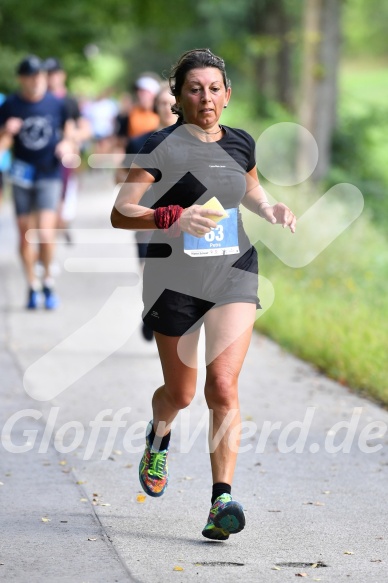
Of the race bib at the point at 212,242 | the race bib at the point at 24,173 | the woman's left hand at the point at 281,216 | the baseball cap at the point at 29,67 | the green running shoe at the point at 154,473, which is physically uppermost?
the baseball cap at the point at 29,67

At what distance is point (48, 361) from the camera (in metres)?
9.52

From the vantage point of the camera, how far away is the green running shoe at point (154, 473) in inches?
219

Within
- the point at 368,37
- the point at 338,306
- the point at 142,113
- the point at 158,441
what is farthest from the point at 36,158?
the point at 368,37

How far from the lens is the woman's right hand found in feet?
15.9

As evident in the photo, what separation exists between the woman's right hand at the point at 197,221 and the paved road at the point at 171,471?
1269 millimetres

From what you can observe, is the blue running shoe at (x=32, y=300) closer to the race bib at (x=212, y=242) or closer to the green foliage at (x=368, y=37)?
the race bib at (x=212, y=242)

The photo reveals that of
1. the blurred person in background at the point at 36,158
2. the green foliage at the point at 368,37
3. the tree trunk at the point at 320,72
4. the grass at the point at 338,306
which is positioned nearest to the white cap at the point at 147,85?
the blurred person in background at the point at 36,158

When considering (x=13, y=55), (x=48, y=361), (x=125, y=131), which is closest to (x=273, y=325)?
(x=48, y=361)

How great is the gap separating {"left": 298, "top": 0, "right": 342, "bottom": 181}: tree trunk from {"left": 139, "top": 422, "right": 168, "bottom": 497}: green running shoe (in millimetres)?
13271

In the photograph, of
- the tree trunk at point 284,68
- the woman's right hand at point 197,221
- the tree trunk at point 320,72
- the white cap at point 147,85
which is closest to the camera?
the woman's right hand at point 197,221

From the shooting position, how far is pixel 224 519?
196 inches

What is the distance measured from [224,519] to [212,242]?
3.70ft

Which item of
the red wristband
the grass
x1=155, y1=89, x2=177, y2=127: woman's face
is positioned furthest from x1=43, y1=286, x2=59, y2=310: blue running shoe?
the red wristband

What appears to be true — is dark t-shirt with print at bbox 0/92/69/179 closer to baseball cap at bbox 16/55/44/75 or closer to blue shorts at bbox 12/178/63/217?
blue shorts at bbox 12/178/63/217
